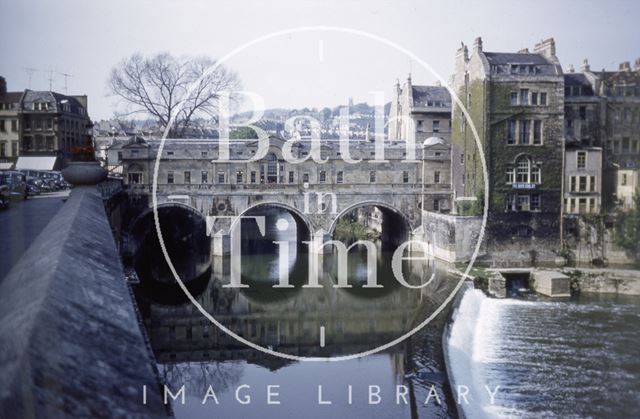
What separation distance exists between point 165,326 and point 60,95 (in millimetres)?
16969

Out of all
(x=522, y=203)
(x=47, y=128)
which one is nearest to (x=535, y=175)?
(x=522, y=203)

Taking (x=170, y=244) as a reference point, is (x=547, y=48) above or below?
above

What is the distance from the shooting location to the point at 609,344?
17.5 m

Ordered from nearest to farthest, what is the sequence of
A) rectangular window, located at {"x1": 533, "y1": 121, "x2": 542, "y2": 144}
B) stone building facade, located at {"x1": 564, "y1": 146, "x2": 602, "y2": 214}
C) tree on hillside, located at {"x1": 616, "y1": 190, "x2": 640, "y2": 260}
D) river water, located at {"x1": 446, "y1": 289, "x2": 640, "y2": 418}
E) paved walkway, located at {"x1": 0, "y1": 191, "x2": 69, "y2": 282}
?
1. paved walkway, located at {"x1": 0, "y1": 191, "x2": 69, "y2": 282}
2. river water, located at {"x1": 446, "y1": 289, "x2": 640, "y2": 418}
3. tree on hillside, located at {"x1": 616, "y1": 190, "x2": 640, "y2": 260}
4. stone building facade, located at {"x1": 564, "y1": 146, "x2": 602, "y2": 214}
5. rectangular window, located at {"x1": 533, "y1": 121, "x2": 542, "y2": 144}

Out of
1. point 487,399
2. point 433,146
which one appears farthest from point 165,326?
point 433,146

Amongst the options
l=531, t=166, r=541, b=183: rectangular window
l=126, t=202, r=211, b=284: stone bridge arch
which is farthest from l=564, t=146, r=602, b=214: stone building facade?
l=126, t=202, r=211, b=284: stone bridge arch

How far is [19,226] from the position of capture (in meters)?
11.6

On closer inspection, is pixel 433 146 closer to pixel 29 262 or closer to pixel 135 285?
pixel 135 285

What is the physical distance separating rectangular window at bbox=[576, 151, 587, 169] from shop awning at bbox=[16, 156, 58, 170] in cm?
2257

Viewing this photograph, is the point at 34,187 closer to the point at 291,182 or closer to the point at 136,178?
the point at 136,178

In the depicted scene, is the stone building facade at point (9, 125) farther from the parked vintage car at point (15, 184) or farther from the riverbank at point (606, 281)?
the riverbank at point (606, 281)

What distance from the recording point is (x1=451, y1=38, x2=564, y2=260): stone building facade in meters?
29.8

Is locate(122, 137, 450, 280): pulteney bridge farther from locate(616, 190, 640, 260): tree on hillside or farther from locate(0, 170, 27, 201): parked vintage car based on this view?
locate(0, 170, 27, 201): parked vintage car

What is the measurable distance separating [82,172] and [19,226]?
2032 mm
